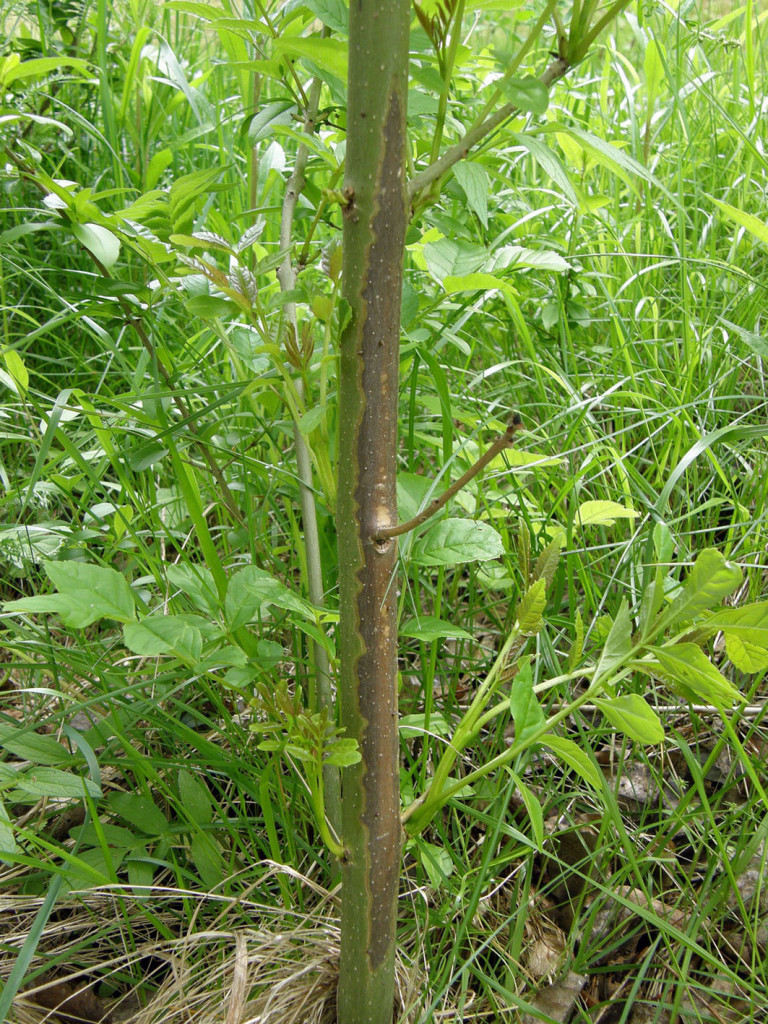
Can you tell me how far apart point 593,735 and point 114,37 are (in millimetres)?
2551

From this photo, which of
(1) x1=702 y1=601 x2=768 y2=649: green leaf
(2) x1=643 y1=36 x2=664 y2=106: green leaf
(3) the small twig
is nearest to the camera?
(3) the small twig

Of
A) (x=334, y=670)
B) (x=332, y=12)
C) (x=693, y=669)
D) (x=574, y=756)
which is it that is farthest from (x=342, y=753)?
(x=332, y=12)

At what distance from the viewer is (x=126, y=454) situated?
1.32 m

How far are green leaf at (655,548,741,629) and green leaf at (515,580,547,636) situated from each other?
0.13 meters

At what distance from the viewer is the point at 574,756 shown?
90 centimetres

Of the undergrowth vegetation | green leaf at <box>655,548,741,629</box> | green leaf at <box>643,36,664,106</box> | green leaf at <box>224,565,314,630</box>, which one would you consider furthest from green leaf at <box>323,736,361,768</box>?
green leaf at <box>643,36,664,106</box>

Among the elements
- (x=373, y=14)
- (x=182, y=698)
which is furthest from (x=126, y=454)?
(x=373, y=14)

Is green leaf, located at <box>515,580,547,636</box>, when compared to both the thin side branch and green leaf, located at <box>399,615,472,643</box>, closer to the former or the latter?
green leaf, located at <box>399,615,472,643</box>

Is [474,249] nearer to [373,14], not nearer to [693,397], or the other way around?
[373,14]

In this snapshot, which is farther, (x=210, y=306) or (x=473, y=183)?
(x=210, y=306)

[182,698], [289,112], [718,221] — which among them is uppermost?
[289,112]

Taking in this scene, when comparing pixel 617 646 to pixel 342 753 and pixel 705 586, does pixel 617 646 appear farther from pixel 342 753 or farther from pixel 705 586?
pixel 342 753

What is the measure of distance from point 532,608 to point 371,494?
0.24 m

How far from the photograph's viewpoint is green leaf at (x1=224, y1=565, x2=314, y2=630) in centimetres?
95
